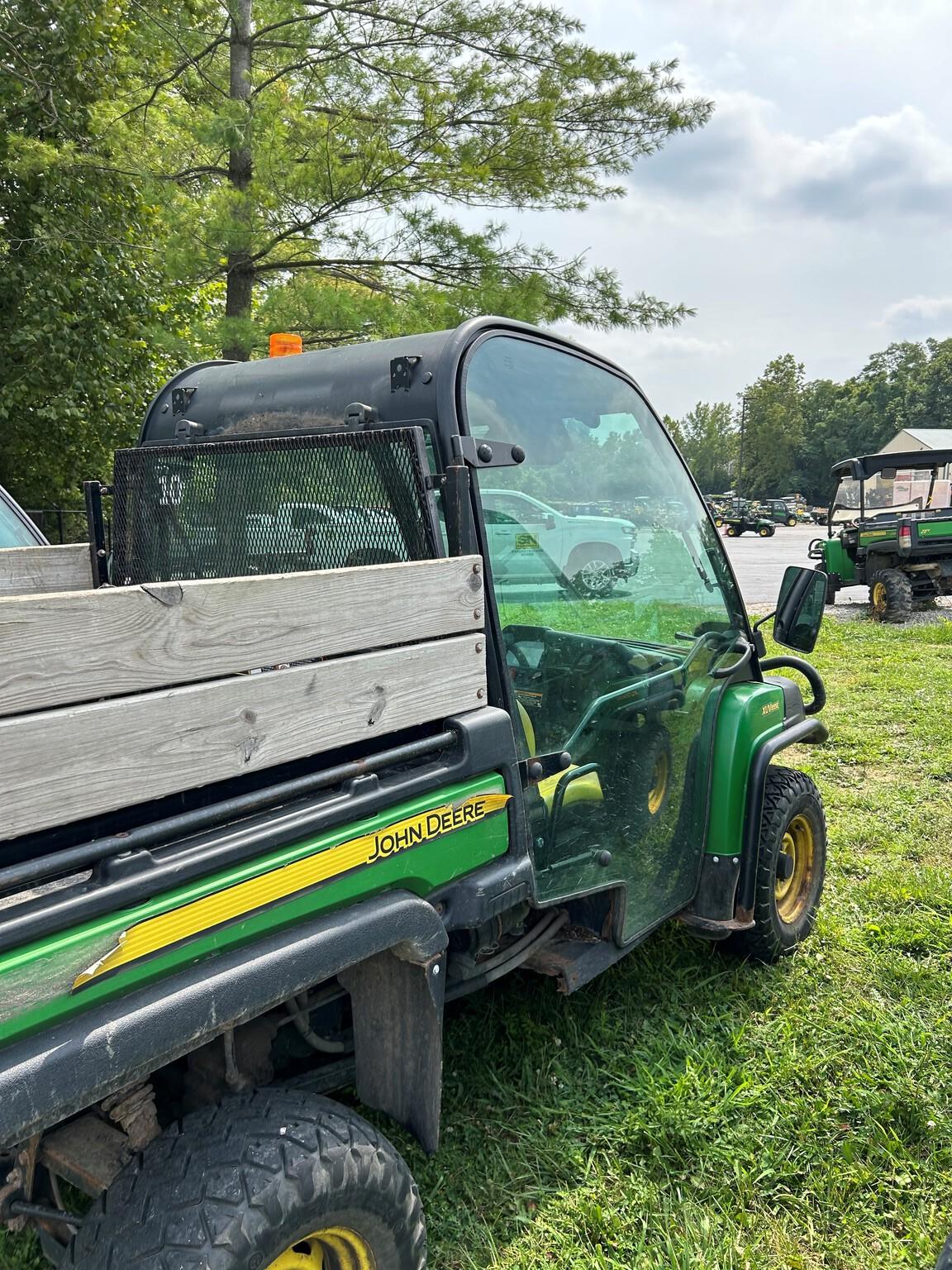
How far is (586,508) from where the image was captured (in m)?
2.42

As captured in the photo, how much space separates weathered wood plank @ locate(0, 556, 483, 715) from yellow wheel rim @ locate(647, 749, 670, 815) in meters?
0.96

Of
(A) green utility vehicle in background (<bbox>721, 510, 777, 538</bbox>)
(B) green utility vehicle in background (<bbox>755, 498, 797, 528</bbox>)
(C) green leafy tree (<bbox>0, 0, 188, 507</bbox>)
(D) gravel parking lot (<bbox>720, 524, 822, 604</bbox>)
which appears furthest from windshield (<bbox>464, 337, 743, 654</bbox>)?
(B) green utility vehicle in background (<bbox>755, 498, 797, 528</bbox>)

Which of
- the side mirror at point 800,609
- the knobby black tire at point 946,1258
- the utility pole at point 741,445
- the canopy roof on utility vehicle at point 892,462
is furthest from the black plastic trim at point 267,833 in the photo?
the utility pole at point 741,445

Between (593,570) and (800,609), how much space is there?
2.74 ft

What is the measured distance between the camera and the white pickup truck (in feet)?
7.09

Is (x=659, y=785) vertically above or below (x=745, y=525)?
below

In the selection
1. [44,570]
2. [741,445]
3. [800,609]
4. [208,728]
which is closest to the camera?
[208,728]

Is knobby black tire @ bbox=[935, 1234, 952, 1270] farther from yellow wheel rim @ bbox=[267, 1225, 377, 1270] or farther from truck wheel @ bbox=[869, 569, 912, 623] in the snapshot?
truck wheel @ bbox=[869, 569, 912, 623]

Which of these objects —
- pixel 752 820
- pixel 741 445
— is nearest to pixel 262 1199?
pixel 752 820

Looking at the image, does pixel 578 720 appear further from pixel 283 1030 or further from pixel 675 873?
pixel 283 1030

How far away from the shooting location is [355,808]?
1.64 meters

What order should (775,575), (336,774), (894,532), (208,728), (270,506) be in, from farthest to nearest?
(775,575)
(894,532)
(270,506)
(336,774)
(208,728)

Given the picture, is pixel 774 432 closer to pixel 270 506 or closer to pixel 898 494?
pixel 898 494

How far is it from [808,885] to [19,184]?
1051cm
